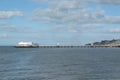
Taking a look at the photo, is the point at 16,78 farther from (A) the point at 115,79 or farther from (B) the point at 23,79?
(A) the point at 115,79

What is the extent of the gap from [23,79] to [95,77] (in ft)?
41.2

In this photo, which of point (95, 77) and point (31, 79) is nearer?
point (31, 79)

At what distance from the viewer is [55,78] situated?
55688 millimetres

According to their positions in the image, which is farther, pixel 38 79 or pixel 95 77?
pixel 95 77

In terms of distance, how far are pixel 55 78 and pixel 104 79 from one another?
804cm

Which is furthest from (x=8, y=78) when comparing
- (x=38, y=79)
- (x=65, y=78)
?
(x=65, y=78)

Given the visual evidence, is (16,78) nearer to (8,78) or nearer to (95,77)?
(8,78)

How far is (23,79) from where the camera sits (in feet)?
178

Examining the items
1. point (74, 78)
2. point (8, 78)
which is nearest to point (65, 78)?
point (74, 78)

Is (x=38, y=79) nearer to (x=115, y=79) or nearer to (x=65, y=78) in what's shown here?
(x=65, y=78)

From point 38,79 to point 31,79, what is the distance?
113cm

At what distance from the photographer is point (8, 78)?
55.5 metres

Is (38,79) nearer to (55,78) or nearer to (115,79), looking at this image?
(55,78)

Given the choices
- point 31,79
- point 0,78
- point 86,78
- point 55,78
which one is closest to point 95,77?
point 86,78
